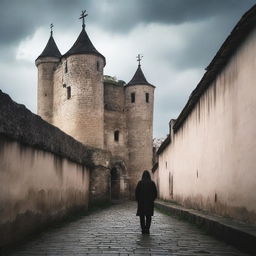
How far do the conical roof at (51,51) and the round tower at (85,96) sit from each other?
5.47 m

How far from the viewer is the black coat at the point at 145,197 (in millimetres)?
9797

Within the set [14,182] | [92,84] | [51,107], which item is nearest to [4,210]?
[14,182]

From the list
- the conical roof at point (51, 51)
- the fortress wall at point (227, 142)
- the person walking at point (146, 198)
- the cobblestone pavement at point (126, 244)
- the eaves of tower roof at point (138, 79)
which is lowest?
the cobblestone pavement at point (126, 244)

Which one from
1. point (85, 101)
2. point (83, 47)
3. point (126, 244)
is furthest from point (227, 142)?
point (83, 47)

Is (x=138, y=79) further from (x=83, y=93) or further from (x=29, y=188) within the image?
(x=29, y=188)

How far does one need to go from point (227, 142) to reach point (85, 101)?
27.0m

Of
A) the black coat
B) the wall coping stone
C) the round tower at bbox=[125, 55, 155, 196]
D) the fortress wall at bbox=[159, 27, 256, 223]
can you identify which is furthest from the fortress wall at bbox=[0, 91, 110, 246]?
the round tower at bbox=[125, 55, 155, 196]

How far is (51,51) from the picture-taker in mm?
41844

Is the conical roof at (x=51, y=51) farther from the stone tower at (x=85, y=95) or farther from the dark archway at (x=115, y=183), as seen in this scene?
the dark archway at (x=115, y=183)

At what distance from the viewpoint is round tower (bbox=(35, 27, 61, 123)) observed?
134 feet

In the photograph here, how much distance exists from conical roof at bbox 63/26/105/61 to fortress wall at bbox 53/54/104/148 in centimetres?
37

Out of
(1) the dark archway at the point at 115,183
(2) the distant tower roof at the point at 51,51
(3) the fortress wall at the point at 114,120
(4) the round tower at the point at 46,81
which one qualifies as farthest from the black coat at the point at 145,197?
(2) the distant tower roof at the point at 51,51

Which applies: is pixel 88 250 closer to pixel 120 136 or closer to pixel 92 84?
pixel 92 84

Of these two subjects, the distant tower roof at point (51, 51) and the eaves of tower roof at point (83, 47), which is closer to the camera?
the eaves of tower roof at point (83, 47)
